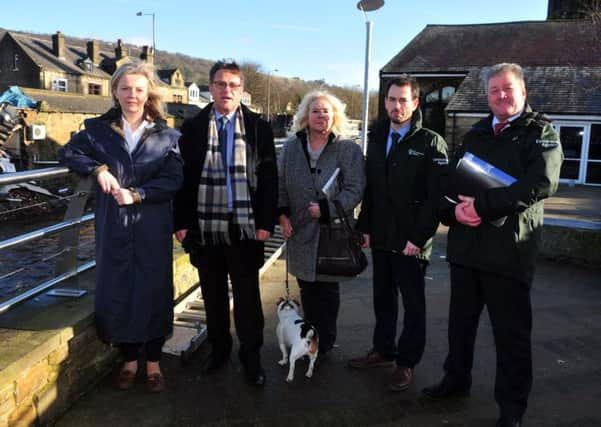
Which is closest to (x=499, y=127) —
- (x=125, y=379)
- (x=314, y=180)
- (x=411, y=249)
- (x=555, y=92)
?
(x=411, y=249)

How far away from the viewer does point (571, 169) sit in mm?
19016

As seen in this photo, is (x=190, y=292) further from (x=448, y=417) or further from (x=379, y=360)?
(x=448, y=417)

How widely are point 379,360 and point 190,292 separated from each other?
2.05 m

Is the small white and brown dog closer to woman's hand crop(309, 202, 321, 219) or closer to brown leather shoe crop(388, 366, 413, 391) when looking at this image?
brown leather shoe crop(388, 366, 413, 391)

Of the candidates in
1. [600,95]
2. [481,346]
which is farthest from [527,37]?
[481,346]

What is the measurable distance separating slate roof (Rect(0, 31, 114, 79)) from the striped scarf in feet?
175

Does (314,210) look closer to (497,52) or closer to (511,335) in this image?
(511,335)

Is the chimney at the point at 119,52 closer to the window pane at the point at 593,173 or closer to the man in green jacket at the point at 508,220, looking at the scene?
the window pane at the point at 593,173

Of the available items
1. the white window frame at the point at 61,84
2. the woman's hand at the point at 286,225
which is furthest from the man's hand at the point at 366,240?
the white window frame at the point at 61,84

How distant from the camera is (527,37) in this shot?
28.9 m

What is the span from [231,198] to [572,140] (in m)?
19.3

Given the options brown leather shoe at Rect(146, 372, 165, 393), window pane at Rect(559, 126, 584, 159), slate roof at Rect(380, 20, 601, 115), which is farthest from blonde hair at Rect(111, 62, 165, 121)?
slate roof at Rect(380, 20, 601, 115)

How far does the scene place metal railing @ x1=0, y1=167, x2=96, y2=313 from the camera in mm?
2914

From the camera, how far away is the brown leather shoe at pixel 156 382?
3.11 meters
